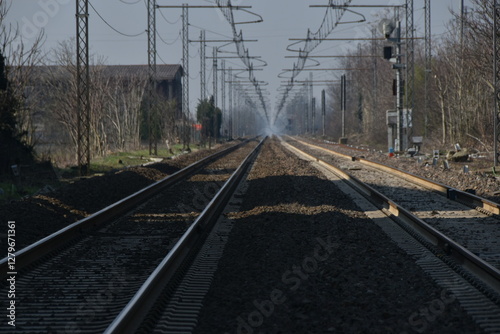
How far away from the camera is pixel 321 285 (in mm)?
6391

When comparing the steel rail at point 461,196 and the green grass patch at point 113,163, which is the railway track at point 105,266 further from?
the green grass patch at point 113,163

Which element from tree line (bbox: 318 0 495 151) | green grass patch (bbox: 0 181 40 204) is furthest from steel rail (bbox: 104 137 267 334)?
tree line (bbox: 318 0 495 151)

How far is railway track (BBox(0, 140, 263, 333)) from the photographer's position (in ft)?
18.2

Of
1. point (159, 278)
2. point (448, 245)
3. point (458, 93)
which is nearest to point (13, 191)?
point (159, 278)

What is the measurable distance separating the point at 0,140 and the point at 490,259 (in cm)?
1586

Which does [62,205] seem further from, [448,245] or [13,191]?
[448,245]

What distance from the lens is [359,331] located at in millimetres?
5012

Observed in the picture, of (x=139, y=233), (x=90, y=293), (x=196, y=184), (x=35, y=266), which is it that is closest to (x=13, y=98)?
(x=196, y=184)

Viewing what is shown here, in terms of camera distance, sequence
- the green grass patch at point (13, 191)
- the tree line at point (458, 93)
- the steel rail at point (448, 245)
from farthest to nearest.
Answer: the tree line at point (458, 93)
the green grass patch at point (13, 191)
the steel rail at point (448, 245)
